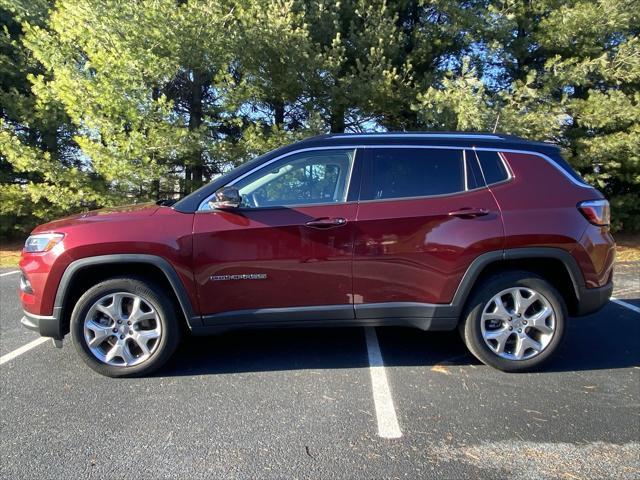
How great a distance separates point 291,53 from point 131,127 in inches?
134

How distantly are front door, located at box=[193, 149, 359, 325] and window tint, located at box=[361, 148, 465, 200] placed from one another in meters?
0.29

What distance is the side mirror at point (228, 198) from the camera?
3539 millimetres

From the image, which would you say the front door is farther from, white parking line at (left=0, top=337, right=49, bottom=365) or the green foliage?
the green foliage

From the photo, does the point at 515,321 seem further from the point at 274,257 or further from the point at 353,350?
the point at 274,257

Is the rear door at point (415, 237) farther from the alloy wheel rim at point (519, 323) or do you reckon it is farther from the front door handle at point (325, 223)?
Result: the alloy wheel rim at point (519, 323)

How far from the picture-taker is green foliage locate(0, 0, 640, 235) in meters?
8.63

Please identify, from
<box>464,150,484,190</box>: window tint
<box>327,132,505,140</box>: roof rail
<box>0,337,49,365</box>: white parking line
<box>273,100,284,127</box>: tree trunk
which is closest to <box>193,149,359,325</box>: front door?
<box>327,132,505,140</box>: roof rail

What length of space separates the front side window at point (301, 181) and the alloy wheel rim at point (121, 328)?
1180mm

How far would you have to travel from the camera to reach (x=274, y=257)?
12.0 feet

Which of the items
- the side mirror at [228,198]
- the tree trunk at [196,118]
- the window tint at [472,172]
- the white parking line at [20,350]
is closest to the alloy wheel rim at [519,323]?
the window tint at [472,172]

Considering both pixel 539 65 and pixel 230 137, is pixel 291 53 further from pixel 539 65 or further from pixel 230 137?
pixel 539 65

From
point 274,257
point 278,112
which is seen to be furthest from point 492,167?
point 278,112

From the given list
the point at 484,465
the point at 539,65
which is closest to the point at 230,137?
the point at 539,65

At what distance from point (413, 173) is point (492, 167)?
0.67 meters
